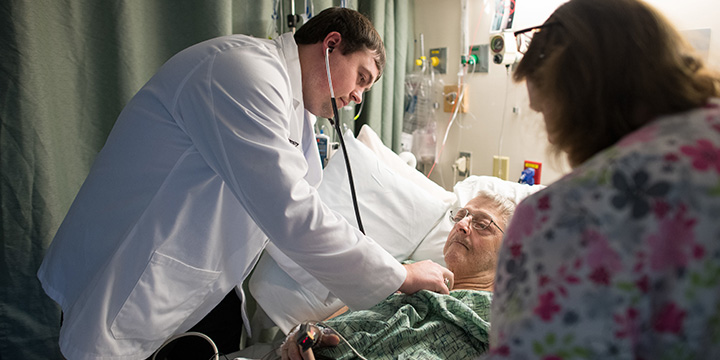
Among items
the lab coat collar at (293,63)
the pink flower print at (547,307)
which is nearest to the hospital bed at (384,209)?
the lab coat collar at (293,63)

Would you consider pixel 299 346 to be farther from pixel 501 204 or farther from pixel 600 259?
pixel 501 204

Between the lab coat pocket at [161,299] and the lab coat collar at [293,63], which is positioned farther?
the lab coat collar at [293,63]

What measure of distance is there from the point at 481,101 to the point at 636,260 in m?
1.91

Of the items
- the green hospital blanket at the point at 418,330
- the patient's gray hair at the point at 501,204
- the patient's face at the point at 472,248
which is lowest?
the green hospital blanket at the point at 418,330

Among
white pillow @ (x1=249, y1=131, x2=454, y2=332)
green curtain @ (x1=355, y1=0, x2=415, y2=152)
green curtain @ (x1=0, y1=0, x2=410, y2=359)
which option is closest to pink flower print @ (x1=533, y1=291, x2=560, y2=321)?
white pillow @ (x1=249, y1=131, x2=454, y2=332)

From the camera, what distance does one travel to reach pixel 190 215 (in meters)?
1.06

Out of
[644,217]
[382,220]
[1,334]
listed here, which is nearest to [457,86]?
[382,220]

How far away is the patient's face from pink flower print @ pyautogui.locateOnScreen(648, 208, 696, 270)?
111cm

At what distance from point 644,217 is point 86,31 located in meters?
1.67

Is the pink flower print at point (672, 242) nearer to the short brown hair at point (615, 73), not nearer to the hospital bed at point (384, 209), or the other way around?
the short brown hair at point (615, 73)

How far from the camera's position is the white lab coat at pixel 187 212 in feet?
3.12

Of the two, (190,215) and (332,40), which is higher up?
(332,40)

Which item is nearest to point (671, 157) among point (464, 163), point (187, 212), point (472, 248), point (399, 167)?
point (187, 212)

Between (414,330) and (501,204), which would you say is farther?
(501,204)
